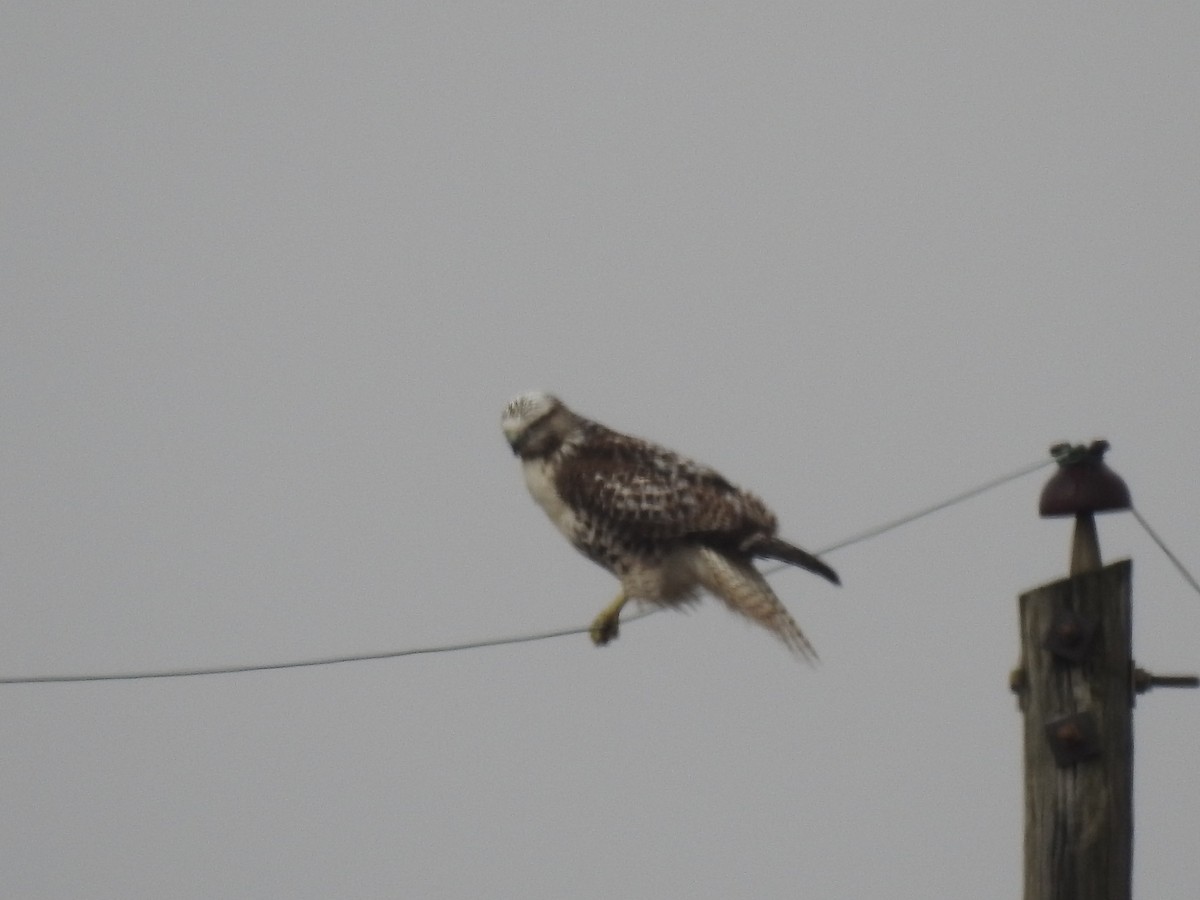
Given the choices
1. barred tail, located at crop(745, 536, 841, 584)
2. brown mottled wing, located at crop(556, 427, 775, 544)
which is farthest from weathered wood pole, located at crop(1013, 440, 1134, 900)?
brown mottled wing, located at crop(556, 427, 775, 544)

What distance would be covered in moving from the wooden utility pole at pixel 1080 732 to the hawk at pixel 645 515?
2.13 metres

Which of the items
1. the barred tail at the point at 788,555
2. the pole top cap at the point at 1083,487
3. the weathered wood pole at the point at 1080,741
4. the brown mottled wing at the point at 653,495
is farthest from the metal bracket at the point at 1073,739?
the brown mottled wing at the point at 653,495

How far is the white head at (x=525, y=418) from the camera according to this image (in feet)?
28.8

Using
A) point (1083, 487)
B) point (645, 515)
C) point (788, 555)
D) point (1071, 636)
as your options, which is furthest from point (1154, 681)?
point (645, 515)

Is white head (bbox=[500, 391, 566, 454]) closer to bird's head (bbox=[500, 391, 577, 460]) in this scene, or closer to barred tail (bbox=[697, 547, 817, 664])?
bird's head (bbox=[500, 391, 577, 460])

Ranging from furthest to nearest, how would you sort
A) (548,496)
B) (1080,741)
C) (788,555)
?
(548,496) < (788,555) < (1080,741)

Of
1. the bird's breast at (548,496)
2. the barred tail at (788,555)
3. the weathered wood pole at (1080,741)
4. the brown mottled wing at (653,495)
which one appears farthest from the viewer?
the bird's breast at (548,496)

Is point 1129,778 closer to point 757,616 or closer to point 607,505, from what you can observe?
point 757,616

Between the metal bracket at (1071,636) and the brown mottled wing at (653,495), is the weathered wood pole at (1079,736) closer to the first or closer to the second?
the metal bracket at (1071,636)

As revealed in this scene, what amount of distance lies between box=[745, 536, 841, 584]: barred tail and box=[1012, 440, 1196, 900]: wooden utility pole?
1684 millimetres

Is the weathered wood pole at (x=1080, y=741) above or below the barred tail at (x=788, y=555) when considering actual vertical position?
below

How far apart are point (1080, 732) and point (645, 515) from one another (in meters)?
Answer: 3.01

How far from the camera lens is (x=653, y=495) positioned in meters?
8.45

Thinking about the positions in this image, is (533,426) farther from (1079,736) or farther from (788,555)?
(1079,736)
